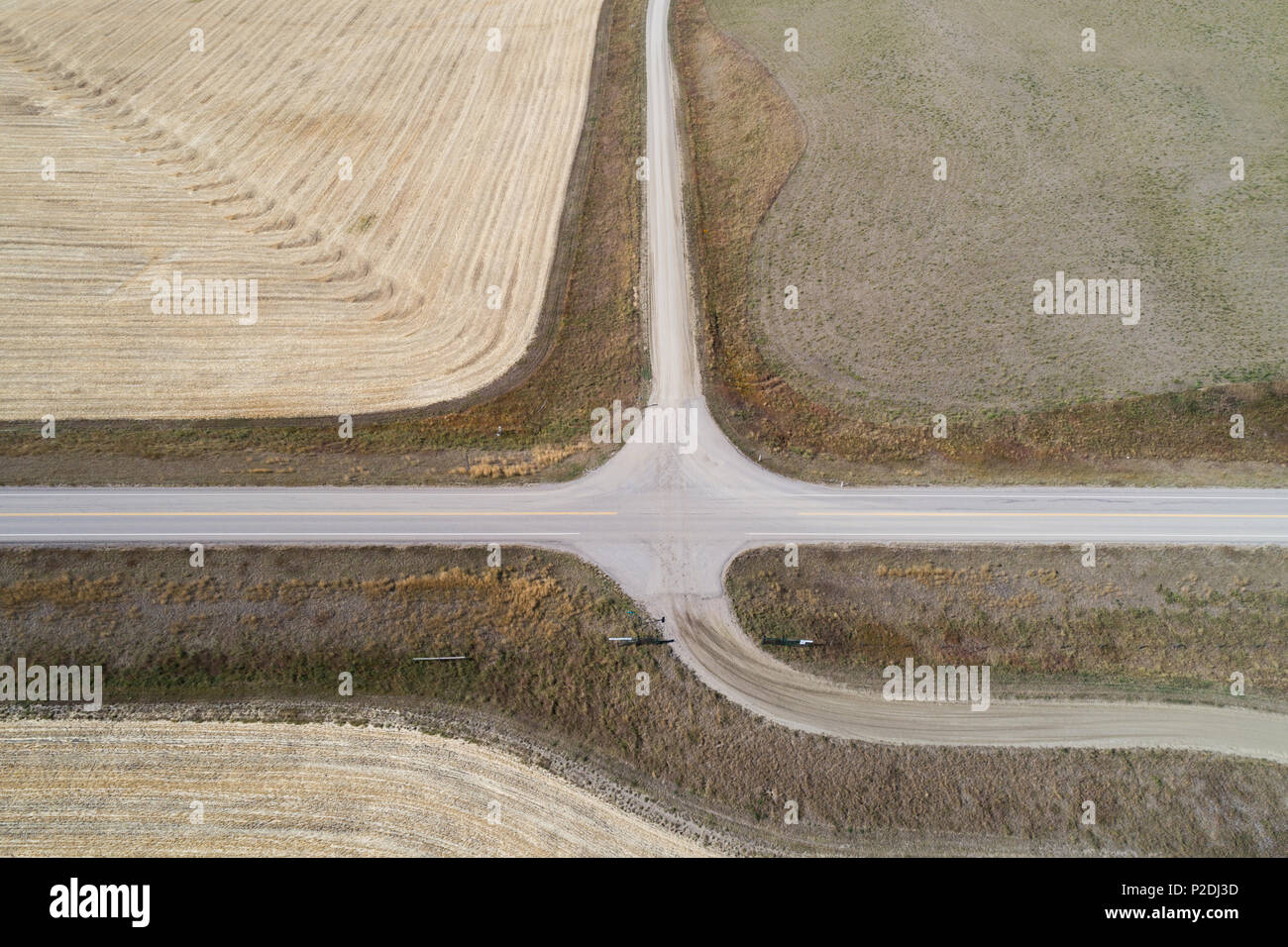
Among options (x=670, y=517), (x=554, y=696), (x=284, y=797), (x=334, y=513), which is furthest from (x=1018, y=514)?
(x=284, y=797)

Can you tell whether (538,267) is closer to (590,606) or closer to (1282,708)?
(590,606)

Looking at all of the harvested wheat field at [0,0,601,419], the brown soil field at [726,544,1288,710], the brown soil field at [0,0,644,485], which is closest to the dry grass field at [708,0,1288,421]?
the brown soil field at [726,544,1288,710]

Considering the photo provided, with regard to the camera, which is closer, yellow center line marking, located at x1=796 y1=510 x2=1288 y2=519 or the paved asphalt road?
the paved asphalt road

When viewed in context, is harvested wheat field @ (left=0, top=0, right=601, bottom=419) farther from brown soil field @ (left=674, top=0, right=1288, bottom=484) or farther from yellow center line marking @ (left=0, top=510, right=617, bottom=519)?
brown soil field @ (left=674, top=0, right=1288, bottom=484)

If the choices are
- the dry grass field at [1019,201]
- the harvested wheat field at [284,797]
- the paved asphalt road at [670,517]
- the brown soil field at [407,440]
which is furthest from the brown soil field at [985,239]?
the harvested wheat field at [284,797]

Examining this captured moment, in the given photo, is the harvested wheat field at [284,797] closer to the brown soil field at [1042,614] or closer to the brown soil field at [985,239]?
the brown soil field at [1042,614]

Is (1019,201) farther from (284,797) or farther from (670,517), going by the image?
(284,797)
